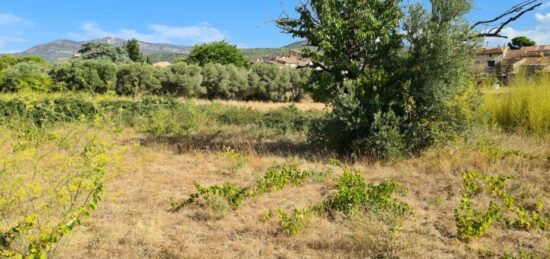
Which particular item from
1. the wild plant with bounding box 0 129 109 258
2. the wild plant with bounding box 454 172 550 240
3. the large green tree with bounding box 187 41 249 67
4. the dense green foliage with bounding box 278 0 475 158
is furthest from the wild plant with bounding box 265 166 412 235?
the large green tree with bounding box 187 41 249 67

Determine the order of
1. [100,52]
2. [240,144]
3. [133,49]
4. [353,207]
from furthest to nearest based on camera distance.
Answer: [133,49] → [100,52] → [240,144] → [353,207]

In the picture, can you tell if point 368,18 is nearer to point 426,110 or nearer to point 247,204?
point 426,110

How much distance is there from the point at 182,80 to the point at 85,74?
6.11 m

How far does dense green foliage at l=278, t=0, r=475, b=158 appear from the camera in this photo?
7281 mm

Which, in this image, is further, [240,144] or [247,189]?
[240,144]

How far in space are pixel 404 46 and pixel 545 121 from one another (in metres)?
3.33

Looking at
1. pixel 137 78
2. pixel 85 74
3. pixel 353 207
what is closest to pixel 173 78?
pixel 137 78

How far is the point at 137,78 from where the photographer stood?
2650 centimetres

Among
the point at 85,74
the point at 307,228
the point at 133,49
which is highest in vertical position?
the point at 133,49

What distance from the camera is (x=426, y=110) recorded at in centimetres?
750

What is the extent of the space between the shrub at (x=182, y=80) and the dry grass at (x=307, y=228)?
21.1m

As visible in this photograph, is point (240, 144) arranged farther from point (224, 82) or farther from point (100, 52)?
point (100, 52)

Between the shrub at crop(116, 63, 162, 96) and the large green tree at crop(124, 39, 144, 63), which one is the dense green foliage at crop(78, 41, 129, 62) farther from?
the shrub at crop(116, 63, 162, 96)

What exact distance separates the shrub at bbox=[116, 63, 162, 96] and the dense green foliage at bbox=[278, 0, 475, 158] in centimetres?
2009
